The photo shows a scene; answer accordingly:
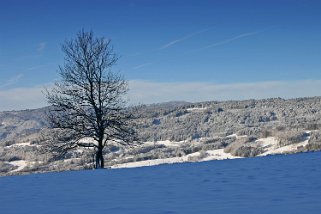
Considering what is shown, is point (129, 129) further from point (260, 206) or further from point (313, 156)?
point (260, 206)

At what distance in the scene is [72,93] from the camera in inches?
752

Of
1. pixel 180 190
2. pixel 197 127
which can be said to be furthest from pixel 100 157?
pixel 197 127

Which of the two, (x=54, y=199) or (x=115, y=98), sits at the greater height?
(x=115, y=98)

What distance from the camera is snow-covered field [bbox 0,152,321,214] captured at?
6.53 meters

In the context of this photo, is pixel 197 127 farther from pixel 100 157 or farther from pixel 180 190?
pixel 180 190

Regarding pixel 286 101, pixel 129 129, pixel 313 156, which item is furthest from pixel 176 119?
pixel 313 156

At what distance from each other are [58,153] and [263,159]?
1030 centimetres

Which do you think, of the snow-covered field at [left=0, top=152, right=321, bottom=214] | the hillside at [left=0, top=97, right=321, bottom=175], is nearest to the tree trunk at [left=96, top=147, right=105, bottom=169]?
the snow-covered field at [left=0, top=152, right=321, bottom=214]

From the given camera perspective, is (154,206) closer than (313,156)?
Yes

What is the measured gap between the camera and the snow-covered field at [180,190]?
6.53 m

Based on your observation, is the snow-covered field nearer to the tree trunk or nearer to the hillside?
the tree trunk

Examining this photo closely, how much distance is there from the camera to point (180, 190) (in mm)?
8391

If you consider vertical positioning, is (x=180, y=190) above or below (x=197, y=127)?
above

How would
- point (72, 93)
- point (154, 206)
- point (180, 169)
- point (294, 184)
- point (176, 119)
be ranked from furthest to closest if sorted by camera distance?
point (176, 119), point (72, 93), point (180, 169), point (294, 184), point (154, 206)
